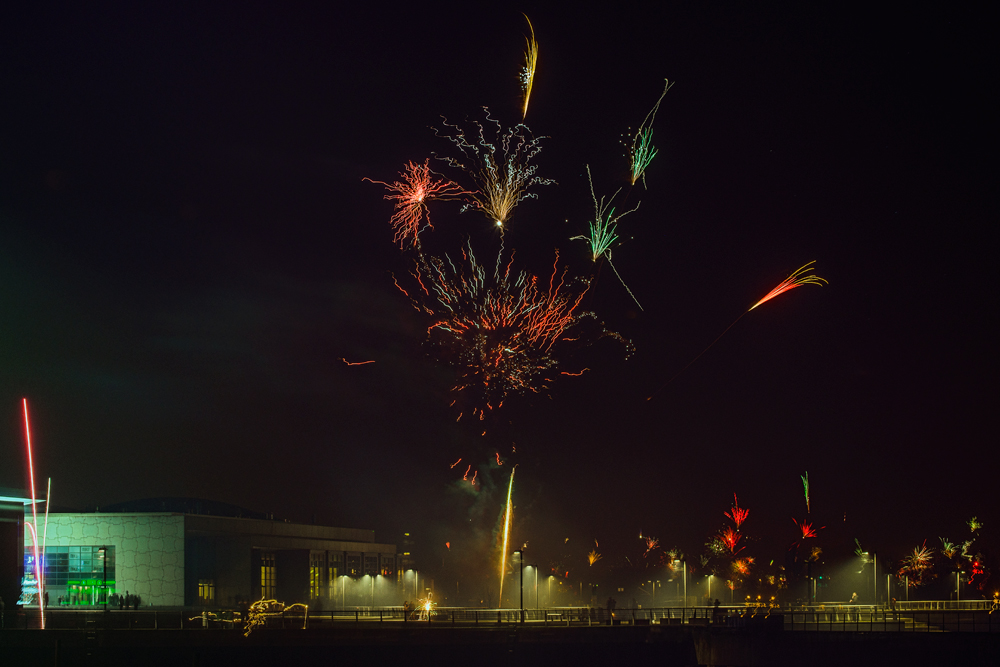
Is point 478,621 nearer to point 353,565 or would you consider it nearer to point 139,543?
point 139,543

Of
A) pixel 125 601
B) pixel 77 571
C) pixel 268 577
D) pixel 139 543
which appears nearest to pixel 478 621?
pixel 125 601

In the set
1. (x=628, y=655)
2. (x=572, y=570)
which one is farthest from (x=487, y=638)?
(x=572, y=570)

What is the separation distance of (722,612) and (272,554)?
30.2m

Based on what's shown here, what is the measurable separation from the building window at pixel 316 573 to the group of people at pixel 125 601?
1253cm

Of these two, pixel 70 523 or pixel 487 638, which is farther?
pixel 70 523

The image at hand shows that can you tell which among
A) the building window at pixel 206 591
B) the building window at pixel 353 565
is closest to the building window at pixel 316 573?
the building window at pixel 353 565

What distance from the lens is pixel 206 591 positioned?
186 feet

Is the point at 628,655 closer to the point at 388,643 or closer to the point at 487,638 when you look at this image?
the point at 487,638

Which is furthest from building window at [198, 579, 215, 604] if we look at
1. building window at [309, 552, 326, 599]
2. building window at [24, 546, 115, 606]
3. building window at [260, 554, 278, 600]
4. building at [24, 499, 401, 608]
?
building window at [309, 552, 326, 599]

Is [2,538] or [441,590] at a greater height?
[2,538]

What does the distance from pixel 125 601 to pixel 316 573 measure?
643 inches

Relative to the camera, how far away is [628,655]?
3862 centimetres

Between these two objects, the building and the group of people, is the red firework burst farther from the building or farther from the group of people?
the group of people

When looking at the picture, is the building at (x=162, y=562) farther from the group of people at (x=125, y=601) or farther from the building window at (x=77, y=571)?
the group of people at (x=125, y=601)
